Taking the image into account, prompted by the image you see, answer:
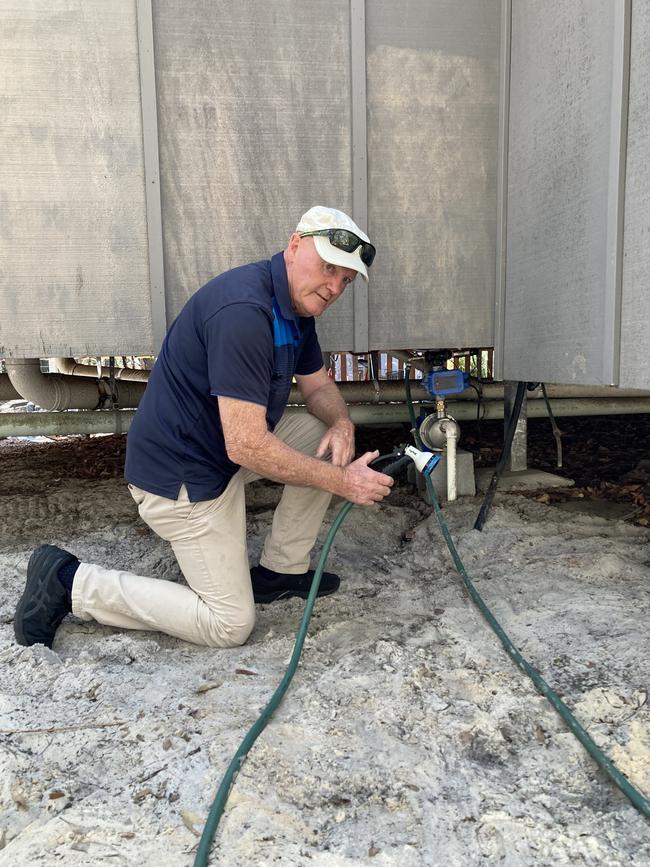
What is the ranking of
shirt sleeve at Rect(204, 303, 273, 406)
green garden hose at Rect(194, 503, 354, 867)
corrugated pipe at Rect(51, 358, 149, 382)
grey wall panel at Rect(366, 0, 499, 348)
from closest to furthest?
green garden hose at Rect(194, 503, 354, 867) → shirt sleeve at Rect(204, 303, 273, 406) → grey wall panel at Rect(366, 0, 499, 348) → corrugated pipe at Rect(51, 358, 149, 382)

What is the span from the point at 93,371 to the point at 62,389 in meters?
1.18

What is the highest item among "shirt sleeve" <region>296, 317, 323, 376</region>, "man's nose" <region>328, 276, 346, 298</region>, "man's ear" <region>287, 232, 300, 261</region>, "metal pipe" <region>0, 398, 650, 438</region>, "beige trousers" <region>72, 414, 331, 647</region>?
"man's ear" <region>287, 232, 300, 261</region>

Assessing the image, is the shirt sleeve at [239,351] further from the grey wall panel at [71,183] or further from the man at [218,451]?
the grey wall panel at [71,183]

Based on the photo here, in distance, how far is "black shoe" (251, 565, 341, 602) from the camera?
3211 mm

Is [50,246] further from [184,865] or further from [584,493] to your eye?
[584,493]

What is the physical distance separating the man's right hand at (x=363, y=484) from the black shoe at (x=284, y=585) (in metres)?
0.75

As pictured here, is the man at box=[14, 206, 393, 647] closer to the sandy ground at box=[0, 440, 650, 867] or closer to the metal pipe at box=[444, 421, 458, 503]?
the sandy ground at box=[0, 440, 650, 867]

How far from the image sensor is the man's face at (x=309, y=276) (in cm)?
257

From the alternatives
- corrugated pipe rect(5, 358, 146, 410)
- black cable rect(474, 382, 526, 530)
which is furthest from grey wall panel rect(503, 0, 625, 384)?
corrugated pipe rect(5, 358, 146, 410)

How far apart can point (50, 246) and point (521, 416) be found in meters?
2.96

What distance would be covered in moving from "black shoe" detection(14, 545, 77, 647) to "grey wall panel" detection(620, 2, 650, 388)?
242 cm

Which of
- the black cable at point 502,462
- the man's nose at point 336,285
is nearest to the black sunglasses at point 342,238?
the man's nose at point 336,285

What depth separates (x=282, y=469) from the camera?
2590 mm

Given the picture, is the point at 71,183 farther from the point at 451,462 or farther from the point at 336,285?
the point at 451,462
